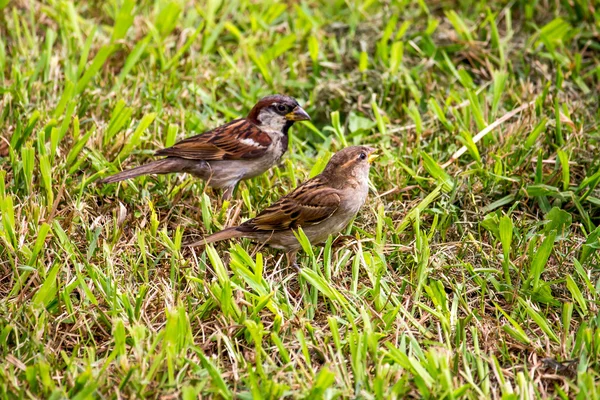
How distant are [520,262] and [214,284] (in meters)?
1.66

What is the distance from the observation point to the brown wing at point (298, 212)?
4.73 meters

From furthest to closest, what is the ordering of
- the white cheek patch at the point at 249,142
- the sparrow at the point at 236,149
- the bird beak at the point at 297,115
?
the bird beak at the point at 297,115 → the white cheek patch at the point at 249,142 → the sparrow at the point at 236,149

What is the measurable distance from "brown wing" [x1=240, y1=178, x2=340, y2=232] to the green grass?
0.20m

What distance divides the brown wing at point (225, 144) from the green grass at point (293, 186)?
0.24 metres

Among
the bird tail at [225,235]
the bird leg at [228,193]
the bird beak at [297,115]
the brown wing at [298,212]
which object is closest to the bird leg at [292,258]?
the brown wing at [298,212]

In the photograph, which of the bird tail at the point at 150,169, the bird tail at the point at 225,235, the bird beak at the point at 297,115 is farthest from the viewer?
the bird beak at the point at 297,115

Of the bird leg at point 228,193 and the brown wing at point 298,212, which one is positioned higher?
the brown wing at point 298,212

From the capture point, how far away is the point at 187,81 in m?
6.51

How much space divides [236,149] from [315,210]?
0.95 m

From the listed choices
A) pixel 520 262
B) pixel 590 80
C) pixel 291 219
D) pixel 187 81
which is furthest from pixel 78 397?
pixel 590 80

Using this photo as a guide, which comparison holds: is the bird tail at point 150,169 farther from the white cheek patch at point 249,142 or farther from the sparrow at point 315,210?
the sparrow at point 315,210

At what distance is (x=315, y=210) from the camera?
4781 millimetres

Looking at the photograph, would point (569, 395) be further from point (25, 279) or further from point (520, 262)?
point (25, 279)

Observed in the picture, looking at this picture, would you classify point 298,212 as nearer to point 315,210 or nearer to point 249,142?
point 315,210
